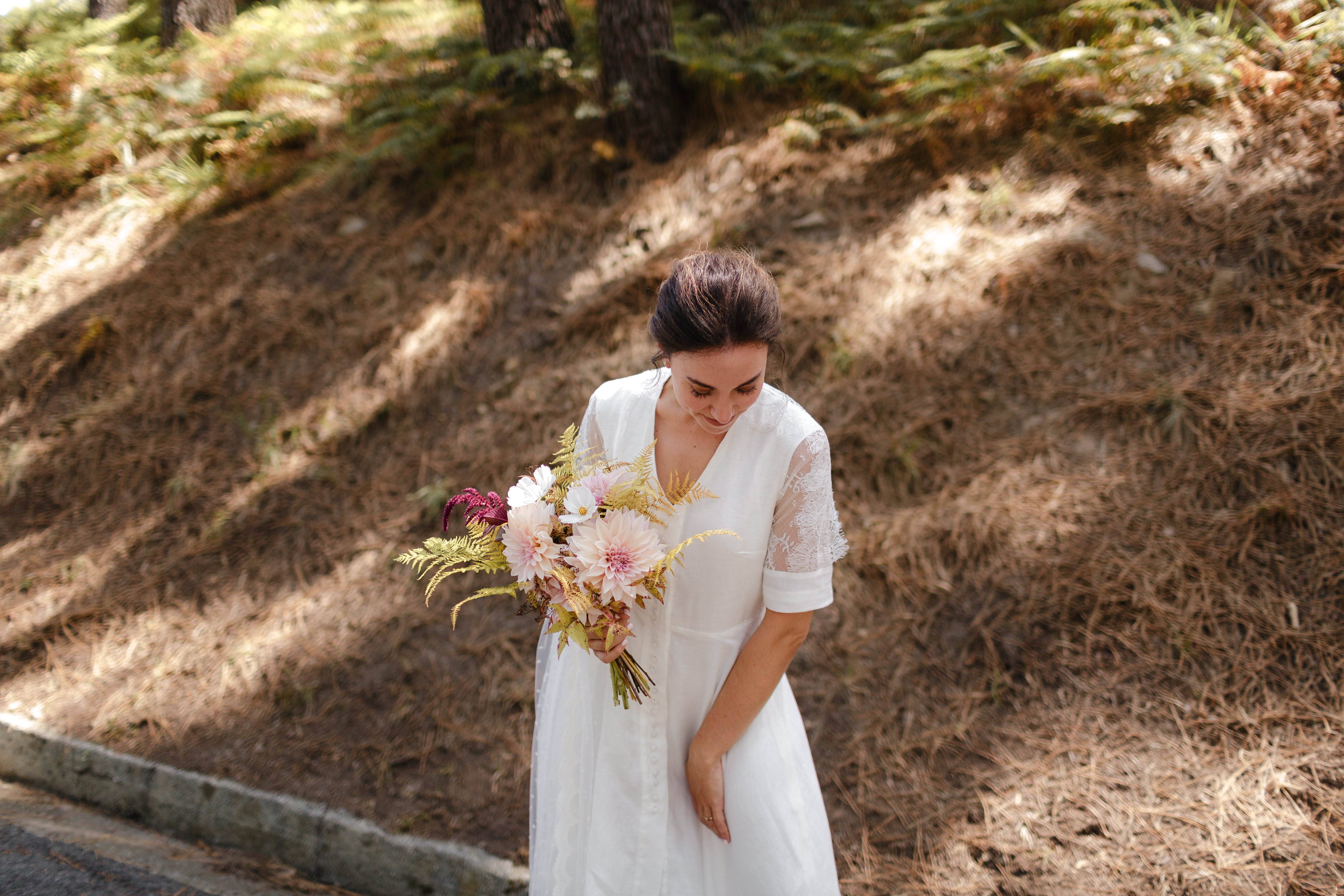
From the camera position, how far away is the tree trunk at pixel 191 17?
8.45m

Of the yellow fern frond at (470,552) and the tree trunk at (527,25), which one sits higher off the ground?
the tree trunk at (527,25)

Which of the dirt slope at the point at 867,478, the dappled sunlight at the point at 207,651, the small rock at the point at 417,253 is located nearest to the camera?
the dirt slope at the point at 867,478

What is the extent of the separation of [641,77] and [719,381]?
4.63m

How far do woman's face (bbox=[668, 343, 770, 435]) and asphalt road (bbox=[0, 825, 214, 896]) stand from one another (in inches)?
114

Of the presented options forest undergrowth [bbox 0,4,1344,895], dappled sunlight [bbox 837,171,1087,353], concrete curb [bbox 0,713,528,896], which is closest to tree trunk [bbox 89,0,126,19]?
forest undergrowth [bbox 0,4,1344,895]

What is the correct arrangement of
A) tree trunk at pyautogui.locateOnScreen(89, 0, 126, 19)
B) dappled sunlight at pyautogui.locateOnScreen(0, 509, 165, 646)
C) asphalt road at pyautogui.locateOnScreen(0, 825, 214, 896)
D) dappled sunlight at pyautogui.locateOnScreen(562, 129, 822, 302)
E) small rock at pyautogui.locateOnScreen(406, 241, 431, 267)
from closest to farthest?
asphalt road at pyautogui.locateOnScreen(0, 825, 214, 896)
dappled sunlight at pyautogui.locateOnScreen(0, 509, 165, 646)
dappled sunlight at pyautogui.locateOnScreen(562, 129, 822, 302)
small rock at pyautogui.locateOnScreen(406, 241, 431, 267)
tree trunk at pyautogui.locateOnScreen(89, 0, 126, 19)

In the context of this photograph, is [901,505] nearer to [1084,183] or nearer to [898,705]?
[898,705]

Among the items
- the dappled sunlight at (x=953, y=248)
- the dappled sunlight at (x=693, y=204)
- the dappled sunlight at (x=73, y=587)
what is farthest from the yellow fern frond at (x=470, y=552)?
the dappled sunlight at (x=73, y=587)

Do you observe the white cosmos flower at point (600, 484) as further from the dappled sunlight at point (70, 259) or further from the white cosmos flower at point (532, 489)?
the dappled sunlight at point (70, 259)

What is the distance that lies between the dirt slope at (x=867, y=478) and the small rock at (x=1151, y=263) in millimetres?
18

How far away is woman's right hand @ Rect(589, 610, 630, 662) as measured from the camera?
1.80m

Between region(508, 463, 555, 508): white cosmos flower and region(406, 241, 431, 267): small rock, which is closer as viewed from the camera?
region(508, 463, 555, 508): white cosmos flower

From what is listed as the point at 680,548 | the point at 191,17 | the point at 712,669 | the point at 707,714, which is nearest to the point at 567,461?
the point at 680,548

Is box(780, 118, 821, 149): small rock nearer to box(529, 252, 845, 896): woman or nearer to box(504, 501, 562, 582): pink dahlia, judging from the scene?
box(529, 252, 845, 896): woman
